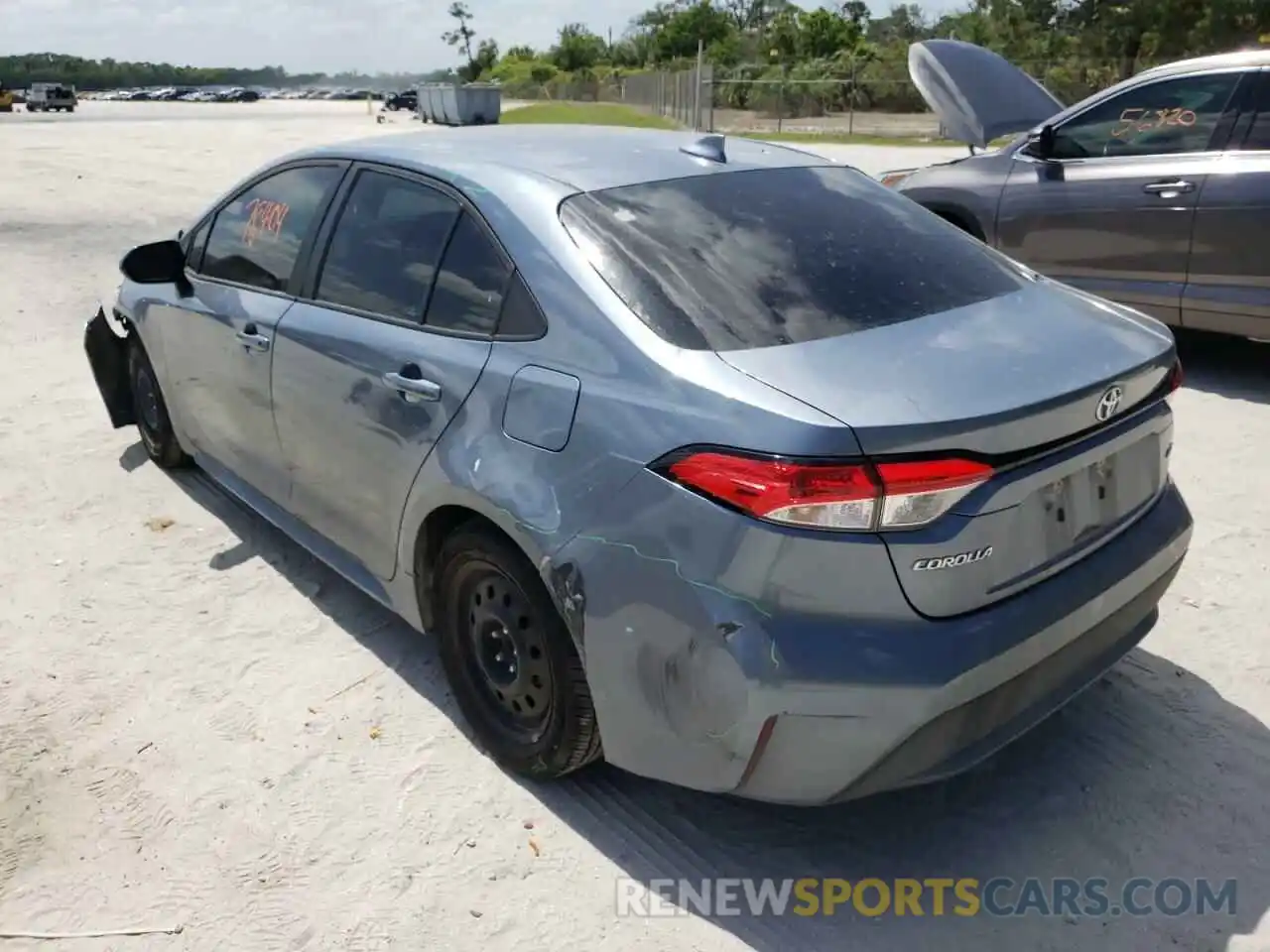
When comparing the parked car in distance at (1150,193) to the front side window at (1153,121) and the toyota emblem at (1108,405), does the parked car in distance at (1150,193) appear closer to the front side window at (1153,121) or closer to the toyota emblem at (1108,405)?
the front side window at (1153,121)

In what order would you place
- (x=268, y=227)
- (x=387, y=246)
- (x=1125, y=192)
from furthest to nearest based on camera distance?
(x=1125, y=192) < (x=268, y=227) < (x=387, y=246)

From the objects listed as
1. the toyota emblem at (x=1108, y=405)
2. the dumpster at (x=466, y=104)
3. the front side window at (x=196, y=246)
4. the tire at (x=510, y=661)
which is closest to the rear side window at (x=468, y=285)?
the tire at (x=510, y=661)

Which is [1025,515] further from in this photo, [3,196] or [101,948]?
[3,196]

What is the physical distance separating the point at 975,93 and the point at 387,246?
5.61 m

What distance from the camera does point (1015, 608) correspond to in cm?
239

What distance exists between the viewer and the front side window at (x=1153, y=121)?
20.1ft

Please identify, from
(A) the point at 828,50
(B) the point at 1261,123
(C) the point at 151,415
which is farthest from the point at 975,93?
(A) the point at 828,50

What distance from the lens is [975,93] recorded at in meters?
7.65

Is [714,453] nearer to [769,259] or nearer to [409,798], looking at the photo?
[769,259]

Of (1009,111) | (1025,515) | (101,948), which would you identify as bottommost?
(101,948)

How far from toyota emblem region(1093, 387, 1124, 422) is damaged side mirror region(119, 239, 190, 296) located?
11.2 ft

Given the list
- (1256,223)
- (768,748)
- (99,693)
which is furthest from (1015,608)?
(1256,223)

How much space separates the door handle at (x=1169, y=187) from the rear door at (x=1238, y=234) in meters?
0.10

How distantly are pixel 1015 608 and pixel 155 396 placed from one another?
4030 millimetres
